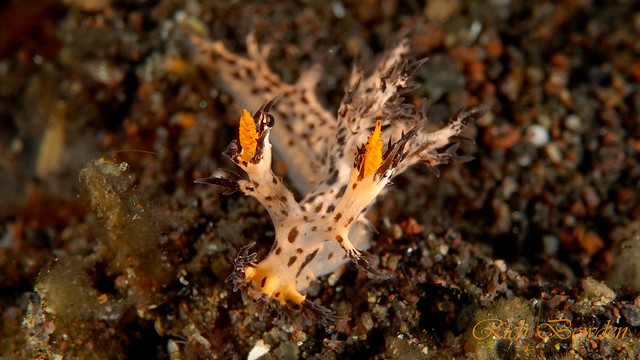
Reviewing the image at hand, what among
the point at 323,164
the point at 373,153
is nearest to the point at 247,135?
the point at 373,153

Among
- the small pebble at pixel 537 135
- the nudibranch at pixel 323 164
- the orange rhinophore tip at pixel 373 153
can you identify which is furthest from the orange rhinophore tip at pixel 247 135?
the small pebble at pixel 537 135

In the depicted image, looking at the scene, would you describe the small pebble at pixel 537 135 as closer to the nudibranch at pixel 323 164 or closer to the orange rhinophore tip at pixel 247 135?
the nudibranch at pixel 323 164

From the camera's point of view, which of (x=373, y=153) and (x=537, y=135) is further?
(x=537, y=135)

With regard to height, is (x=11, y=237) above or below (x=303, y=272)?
above

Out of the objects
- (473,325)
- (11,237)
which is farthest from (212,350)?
(11,237)

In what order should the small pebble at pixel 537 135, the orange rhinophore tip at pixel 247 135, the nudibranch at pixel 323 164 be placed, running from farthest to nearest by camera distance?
the small pebble at pixel 537 135 → the nudibranch at pixel 323 164 → the orange rhinophore tip at pixel 247 135

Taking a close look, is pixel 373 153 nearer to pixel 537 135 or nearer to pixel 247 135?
pixel 247 135

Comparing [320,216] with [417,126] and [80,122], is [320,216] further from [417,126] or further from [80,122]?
[80,122]
